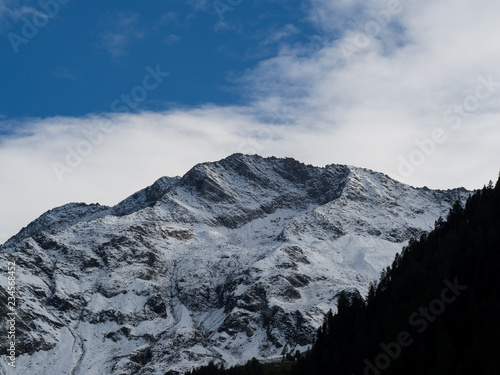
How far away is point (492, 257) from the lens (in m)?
164

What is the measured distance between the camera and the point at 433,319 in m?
152

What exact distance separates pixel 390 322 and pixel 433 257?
91.2ft

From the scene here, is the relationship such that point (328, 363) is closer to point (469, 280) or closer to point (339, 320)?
point (339, 320)
